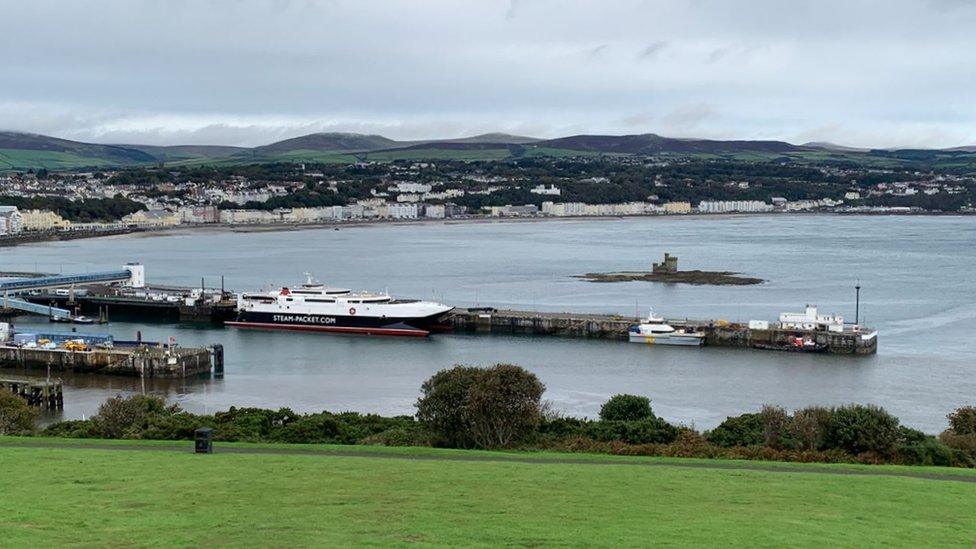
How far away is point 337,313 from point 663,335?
10974 millimetres

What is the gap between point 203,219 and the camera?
122m

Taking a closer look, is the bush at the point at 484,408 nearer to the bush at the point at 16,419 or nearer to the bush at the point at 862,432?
the bush at the point at 862,432

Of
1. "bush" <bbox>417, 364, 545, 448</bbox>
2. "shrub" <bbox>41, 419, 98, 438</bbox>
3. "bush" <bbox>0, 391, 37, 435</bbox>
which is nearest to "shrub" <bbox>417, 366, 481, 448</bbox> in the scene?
"bush" <bbox>417, 364, 545, 448</bbox>

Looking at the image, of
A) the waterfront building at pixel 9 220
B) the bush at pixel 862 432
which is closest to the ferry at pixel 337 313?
the bush at pixel 862 432

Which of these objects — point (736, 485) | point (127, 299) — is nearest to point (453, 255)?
point (127, 299)

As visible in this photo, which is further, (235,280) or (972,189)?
(972,189)

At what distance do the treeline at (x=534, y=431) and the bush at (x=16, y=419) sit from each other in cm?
2

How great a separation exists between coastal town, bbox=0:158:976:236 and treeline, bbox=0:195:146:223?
0.44 ft

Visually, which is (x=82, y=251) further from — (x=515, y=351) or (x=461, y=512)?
(x=461, y=512)

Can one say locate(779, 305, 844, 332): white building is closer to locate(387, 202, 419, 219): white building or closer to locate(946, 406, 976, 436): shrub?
locate(946, 406, 976, 436): shrub

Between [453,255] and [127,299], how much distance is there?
3247cm

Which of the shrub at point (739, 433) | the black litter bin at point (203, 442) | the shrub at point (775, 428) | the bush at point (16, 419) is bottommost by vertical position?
the bush at point (16, 419)

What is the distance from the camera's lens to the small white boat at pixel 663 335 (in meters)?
34.4

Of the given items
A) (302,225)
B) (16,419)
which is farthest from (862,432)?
(302,225)
